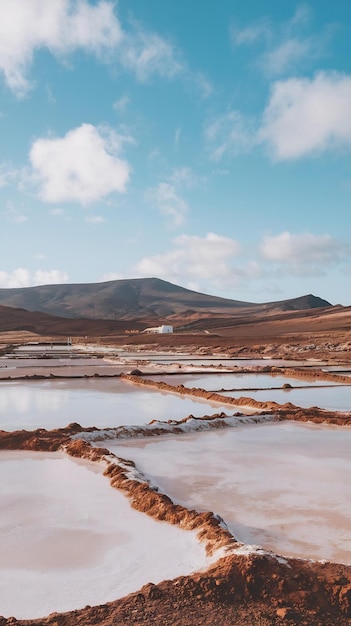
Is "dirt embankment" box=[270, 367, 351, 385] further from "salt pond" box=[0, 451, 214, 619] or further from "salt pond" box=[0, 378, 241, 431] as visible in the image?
"salt pond" box=[0, 451, 214, 619]

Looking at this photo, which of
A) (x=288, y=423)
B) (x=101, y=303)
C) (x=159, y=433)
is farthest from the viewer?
(x=101, y=303)

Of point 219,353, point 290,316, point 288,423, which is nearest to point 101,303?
point 290,316

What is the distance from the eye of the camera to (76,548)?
4469mm

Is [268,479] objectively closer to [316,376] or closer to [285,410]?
[285,410]

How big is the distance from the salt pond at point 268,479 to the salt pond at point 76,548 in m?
0.66

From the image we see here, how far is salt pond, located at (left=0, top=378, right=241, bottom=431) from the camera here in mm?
11008

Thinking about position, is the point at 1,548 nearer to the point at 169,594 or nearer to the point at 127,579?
the point at 127,579

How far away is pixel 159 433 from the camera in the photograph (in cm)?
945

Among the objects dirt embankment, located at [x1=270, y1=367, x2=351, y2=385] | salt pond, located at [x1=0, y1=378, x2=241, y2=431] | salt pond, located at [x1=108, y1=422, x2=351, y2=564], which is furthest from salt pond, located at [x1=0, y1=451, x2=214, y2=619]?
dirt embankment, located at [x1=270, y1=367, x2=351, y2=385]

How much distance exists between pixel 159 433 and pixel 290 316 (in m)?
93.0

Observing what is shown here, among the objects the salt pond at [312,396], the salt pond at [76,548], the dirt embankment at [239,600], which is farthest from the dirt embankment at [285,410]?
the dirt embankment at [239,600]

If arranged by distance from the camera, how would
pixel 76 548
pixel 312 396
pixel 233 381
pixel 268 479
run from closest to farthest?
pixel 76 548 < pixel 268 479 < pixel 312 396 < pixel 233 381

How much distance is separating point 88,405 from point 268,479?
7.49 m

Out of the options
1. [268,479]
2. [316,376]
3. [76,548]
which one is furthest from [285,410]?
[316,376]
